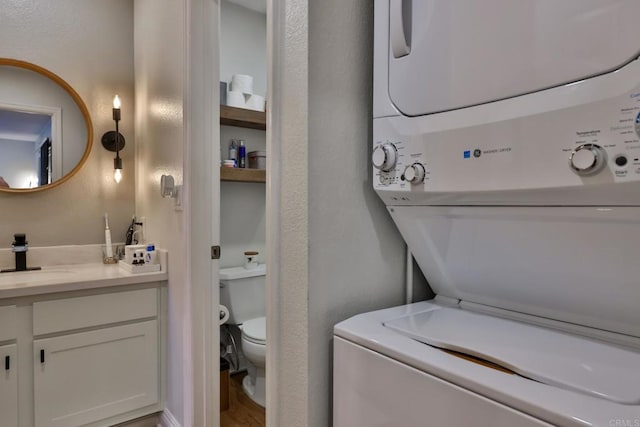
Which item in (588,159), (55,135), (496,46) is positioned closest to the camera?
(588,159)

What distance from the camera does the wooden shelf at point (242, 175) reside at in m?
2.28

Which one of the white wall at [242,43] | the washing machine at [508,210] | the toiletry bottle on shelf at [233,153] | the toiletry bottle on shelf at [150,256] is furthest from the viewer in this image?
the white wall at [242,43]

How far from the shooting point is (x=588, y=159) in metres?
0.53

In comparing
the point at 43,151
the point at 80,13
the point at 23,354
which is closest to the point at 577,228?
the point at 23,354

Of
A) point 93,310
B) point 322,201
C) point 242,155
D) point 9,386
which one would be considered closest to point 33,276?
point 93,310

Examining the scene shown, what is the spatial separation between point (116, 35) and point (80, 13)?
0.21 meters

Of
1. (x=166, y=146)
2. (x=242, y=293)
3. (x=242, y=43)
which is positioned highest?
(x=242, y=43)

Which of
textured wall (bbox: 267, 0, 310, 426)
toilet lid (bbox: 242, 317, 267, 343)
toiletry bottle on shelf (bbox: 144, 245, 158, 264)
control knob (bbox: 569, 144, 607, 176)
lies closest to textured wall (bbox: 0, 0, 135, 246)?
toiletry bottle on shelf (bbox: 144, 245, 158, 264)

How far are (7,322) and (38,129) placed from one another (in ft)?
3.80

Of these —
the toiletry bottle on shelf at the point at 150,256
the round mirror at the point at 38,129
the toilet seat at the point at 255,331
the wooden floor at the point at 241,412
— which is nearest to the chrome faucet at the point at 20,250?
the round mirror at the point at 38,129

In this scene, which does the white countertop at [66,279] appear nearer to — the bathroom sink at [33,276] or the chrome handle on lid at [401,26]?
the bathroom sink at [33,276]

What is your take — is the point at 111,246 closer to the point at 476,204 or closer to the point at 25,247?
the point at 25,247

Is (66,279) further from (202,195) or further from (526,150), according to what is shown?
(526,150)

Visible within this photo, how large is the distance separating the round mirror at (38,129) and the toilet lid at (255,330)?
1.38 meters
